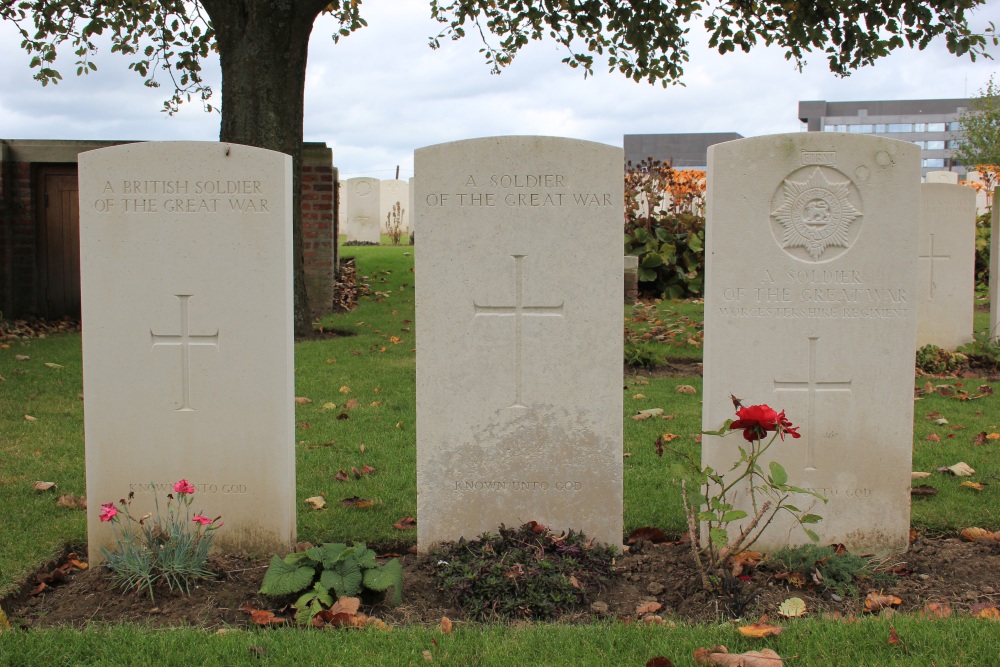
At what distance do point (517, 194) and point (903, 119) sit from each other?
276ft

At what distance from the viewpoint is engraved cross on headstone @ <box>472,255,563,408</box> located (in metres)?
4.18

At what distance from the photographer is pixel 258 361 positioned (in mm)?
4172

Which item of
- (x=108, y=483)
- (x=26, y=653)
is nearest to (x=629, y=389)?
(x=108, y=483)

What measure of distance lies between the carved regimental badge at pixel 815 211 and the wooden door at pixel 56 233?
11.1 meters

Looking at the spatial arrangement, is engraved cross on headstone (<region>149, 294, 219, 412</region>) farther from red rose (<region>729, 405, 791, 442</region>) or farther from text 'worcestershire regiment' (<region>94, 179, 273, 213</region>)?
red rose (<region>729, 405, 791, 442</region>)

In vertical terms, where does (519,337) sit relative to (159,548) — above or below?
above

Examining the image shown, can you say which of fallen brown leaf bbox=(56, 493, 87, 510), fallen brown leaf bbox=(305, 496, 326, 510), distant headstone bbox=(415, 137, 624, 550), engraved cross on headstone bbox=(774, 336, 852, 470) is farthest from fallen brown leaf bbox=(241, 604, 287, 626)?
engraved cross on headstone bbox=(774, 336, 852, 470)

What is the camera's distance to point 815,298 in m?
4.23

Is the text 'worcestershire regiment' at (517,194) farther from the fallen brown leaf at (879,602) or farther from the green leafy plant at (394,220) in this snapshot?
the green leafy plant at (394,220)

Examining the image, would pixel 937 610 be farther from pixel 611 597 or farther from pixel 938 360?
pixel 938 360

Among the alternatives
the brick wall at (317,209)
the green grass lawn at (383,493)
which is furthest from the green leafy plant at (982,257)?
the brick wall at (317,209)

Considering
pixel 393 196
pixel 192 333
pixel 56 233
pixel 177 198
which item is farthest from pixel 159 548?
pixel 393 196

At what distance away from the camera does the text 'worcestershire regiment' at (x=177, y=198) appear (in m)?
4.11

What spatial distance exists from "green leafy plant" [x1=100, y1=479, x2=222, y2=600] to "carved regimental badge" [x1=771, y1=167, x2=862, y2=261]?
2.80 metres
